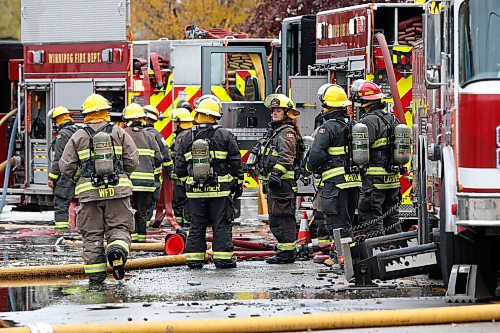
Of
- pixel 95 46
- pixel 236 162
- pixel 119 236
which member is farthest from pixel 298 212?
pixel 119 236

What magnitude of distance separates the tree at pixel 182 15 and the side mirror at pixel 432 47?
27.3 metres

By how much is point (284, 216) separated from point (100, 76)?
684cm

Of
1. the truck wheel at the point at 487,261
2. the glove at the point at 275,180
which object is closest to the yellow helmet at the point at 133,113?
the glove at the point at 275,180

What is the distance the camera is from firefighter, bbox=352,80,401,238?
13.5 m

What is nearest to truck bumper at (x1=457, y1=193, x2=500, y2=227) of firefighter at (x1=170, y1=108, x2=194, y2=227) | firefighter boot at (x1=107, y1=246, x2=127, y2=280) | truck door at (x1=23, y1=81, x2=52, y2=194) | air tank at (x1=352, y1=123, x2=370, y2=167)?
air tank at (x1=352, y1=123, x2=370, y2=167)

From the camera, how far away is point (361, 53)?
15.4 meters

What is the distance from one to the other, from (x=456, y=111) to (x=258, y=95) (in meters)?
9.68

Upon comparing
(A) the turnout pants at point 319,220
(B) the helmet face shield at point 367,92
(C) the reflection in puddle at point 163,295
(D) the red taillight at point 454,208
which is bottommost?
(C) the reflection in puddle at point 163,295

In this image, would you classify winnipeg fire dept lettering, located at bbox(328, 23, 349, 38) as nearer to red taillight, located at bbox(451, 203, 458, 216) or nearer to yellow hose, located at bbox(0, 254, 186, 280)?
yellow hose, located at bbox(0, 254, 186, 280)

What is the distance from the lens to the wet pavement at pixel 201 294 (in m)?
10.2

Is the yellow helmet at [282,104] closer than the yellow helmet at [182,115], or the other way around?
the yellow helmet at [282,104]

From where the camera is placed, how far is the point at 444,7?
417 inches

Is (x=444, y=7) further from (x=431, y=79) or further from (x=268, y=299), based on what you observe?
(x=268, y=299)

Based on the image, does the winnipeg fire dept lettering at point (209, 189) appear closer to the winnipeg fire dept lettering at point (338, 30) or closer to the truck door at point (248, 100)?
the winnipeg fire dept lettering at point (338, 30)
